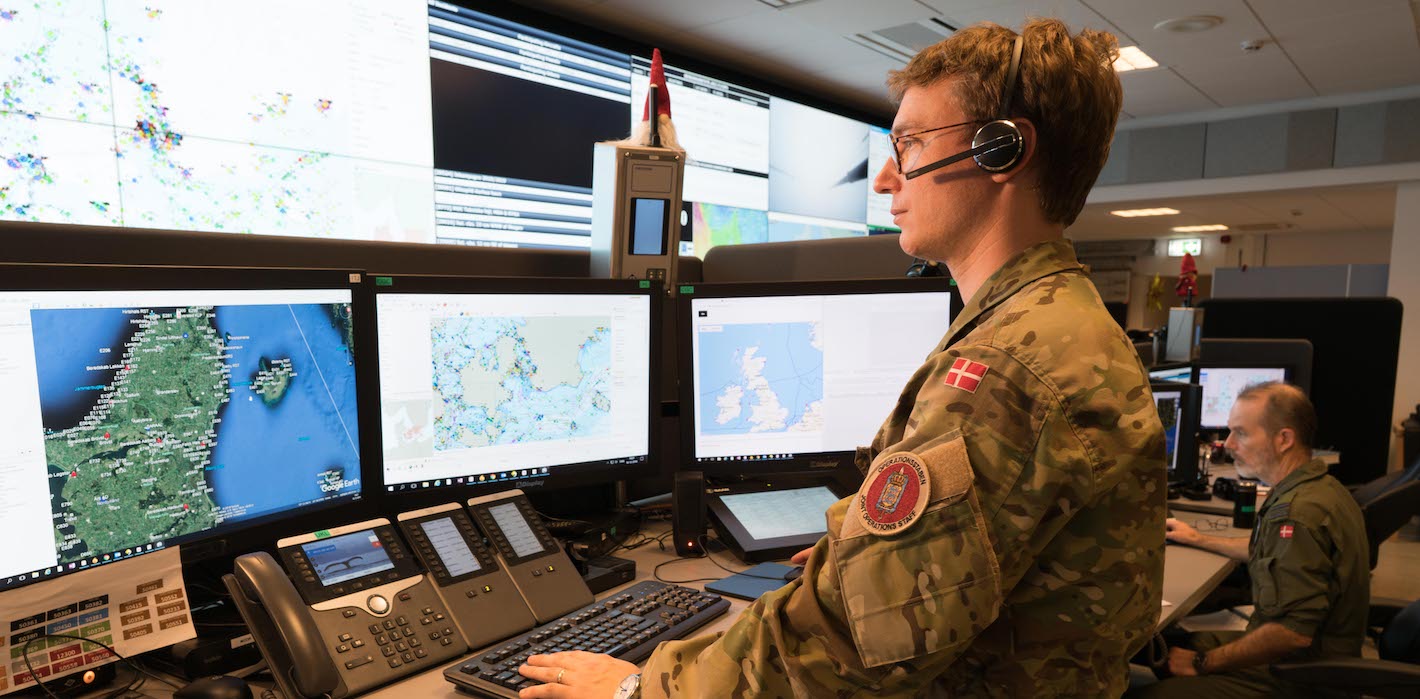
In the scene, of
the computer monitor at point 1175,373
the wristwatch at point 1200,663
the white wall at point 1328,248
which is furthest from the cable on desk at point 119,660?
the white wall at point 1328,248

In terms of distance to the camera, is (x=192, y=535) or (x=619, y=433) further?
(x=619, y=433)

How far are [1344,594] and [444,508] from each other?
202 cm

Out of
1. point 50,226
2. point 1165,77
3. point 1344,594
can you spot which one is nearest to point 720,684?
point 50,226

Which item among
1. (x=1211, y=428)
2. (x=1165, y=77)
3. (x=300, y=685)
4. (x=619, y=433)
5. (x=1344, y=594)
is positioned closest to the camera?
(x=300, y=685)

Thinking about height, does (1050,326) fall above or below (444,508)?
above

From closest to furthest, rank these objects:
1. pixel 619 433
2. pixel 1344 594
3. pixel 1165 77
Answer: pixel 619 433 < pixel 1344 594 < pixel 1165 77

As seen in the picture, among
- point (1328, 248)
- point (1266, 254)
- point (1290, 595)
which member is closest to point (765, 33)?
point (1290, 595)

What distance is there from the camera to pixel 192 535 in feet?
3.06

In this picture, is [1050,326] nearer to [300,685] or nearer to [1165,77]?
[300,685]

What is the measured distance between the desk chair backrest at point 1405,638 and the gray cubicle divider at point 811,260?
1333 millimetres

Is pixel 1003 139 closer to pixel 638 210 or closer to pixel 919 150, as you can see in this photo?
pixel 919 150

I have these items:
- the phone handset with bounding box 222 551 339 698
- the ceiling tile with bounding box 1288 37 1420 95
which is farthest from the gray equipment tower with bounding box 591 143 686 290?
the ceiling tile with bounding box 1288 37 1420 95

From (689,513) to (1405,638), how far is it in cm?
161

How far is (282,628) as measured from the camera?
0.87 metres
